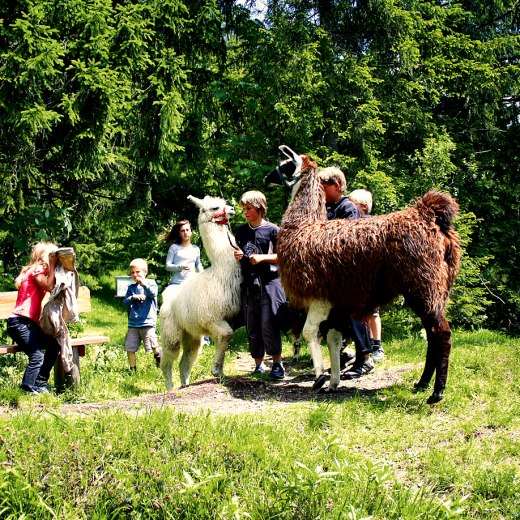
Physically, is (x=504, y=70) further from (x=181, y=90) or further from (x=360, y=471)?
(x=360, y=471)

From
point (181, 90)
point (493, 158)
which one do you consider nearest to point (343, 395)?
point (181, 90)

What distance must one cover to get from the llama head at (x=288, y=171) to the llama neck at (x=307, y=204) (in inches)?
4.6

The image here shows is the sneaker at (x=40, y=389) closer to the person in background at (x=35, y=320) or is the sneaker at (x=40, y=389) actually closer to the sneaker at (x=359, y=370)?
the person in background at (x=35, y=320)

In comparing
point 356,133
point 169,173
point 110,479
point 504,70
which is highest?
point 504,70

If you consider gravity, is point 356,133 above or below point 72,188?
above

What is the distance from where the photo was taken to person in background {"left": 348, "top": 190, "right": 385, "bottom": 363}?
7676 mm

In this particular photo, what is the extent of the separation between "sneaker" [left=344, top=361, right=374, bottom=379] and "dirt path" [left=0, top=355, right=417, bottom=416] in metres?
0.08

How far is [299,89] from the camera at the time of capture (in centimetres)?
1159

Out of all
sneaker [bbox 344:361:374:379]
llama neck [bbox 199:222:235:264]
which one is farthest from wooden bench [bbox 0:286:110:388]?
sneaker [bbox 344:361:374:379]

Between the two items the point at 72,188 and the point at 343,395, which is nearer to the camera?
the point at 343,395

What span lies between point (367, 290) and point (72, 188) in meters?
6.56

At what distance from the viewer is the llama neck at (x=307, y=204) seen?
253 inches

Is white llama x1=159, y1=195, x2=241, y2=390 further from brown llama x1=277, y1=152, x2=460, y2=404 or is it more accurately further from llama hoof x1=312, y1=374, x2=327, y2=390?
llama hoof x1=312, y1=374, x2=327, y2=390

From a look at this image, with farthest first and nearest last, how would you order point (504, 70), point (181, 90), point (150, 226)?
point (504, 70) < point (150, 226) < point (181, 90)
